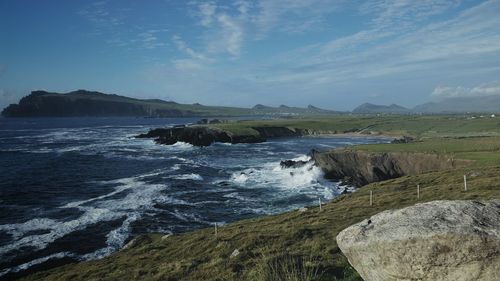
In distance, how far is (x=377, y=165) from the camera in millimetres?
53750

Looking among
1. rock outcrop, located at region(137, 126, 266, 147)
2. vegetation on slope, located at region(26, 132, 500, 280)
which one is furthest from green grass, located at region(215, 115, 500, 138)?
vegetation on slope, located at region(26, 132, 500, 280)

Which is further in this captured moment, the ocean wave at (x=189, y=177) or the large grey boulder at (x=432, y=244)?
the ocean wave at (x=189, y=177)

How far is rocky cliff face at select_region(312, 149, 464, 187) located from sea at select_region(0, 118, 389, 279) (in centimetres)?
245

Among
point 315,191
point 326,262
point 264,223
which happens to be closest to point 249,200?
point 315,191

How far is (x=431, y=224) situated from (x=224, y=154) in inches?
3401

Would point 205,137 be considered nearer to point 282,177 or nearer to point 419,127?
point 282,177

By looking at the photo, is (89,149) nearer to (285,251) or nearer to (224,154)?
(224,154)

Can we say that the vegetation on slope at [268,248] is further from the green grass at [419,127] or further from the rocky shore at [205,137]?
the rocky shore at [205,137]

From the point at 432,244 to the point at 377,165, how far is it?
155 feet

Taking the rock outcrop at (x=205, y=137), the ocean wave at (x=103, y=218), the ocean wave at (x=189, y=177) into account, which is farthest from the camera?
the rock outcrop at (x=205, y=137)

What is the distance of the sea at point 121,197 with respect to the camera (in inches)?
1353

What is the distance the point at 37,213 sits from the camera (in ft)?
142

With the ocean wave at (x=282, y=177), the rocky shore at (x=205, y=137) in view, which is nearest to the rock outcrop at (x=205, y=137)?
the rocky shore at (x=205, y=137)

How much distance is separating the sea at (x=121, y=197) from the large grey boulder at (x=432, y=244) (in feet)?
86.3
